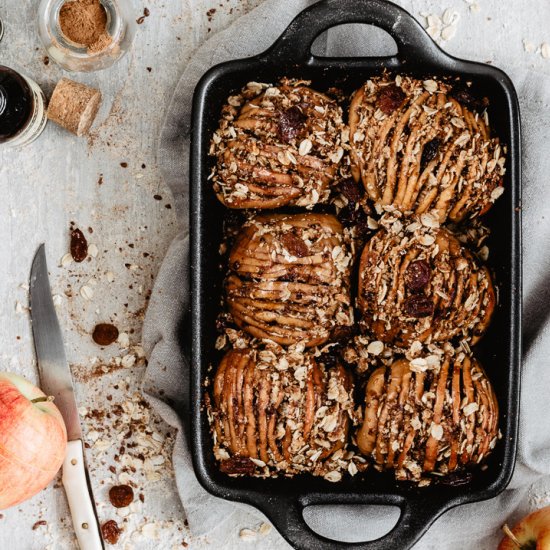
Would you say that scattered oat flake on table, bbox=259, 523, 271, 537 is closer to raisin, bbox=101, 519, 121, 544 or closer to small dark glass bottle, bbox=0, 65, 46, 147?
raisin, bbox=101, 519, 121, 544

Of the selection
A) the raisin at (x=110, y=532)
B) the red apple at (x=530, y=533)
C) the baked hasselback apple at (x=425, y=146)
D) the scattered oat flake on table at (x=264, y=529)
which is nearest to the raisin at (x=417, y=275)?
the baked hasselback apple at (x=425, y=146)

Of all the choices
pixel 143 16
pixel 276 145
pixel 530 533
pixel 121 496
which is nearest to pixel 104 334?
pixel 121 496

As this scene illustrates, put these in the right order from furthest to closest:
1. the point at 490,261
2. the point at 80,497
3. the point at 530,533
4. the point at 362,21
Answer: the point at 80,497 → the point at 530,533 → the point at 490,261 → the point at 362,21

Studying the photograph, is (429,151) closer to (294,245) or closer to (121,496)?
(294,245)

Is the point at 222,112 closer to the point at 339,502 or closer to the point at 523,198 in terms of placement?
the point at 523,198

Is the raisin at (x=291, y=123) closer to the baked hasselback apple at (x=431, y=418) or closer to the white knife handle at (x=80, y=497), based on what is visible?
the baked hasselback apple at (x=431, y=418)

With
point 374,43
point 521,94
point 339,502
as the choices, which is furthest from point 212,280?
point 521,94
